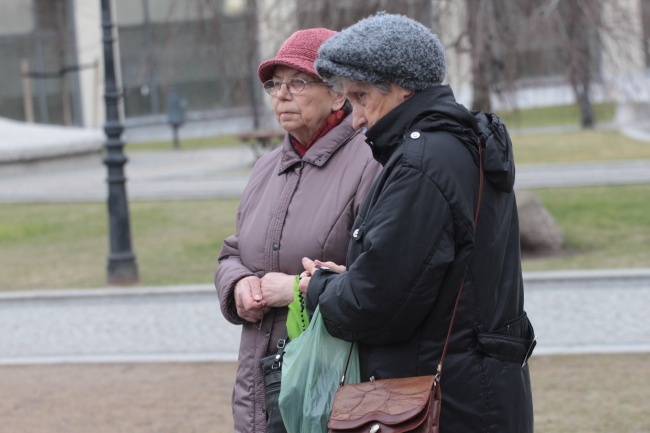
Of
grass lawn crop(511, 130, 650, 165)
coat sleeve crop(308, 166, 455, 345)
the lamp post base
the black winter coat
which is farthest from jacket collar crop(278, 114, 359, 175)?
grass lawn crop(511, 130, 650, 165)

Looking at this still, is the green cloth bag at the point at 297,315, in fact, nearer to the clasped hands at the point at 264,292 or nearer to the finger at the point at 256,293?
the clasped hands at the point at 264,292

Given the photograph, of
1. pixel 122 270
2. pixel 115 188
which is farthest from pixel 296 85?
pixel 115 188

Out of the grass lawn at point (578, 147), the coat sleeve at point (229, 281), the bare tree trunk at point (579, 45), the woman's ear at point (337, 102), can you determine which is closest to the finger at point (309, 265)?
the coat sleeve at point (229, 281)

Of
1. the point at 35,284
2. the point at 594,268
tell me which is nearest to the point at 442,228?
the point at 594,268

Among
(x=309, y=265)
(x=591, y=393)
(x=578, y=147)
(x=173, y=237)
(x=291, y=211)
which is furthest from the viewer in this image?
(x=578, y=147)

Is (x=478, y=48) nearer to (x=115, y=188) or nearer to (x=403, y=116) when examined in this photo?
(x=115, y=188)

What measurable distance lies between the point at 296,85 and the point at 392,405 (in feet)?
4.14

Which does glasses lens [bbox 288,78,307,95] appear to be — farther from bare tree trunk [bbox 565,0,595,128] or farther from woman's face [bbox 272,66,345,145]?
Result: bare tree trunk [bbox 565,0,595,128]

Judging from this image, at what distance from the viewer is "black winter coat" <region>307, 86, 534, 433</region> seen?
9.61 ft

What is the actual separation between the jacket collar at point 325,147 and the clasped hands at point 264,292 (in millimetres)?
377

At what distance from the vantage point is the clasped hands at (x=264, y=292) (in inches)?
139

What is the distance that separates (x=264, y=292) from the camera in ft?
11.9

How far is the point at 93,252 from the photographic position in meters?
13.1

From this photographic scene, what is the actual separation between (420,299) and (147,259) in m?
9.66
